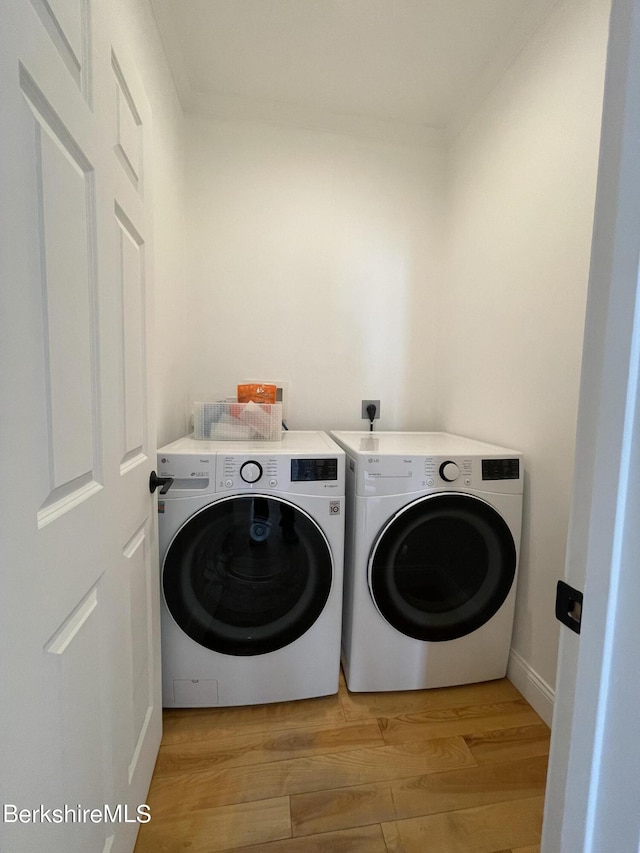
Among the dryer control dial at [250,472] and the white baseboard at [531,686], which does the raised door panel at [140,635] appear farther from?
the white baseboard at [531,686]

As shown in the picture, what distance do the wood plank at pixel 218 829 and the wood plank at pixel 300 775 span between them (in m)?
0.02

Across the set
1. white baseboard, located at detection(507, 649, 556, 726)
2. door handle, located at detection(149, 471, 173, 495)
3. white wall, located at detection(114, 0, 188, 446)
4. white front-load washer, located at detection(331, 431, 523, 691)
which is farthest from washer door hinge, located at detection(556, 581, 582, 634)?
white wall, located at detection(114, 0, 188, 446)

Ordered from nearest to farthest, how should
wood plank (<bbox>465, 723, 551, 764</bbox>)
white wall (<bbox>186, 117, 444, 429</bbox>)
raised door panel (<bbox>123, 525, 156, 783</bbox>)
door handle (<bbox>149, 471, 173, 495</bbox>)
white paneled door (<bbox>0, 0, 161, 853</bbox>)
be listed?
1. white paneled door (<bbox>0, 0, 161, 853</bbox>)
2. raised door panel (<bbox>123, 525, 156, 783</bbox>)
3. door handle (<bbox>149, 471, 173, 495</bbox>)
4. wood plank (<bbox>465, 723, 551, 764</bbox>)
5. white wall (<bbox>186, 117, 444, 429</bbox>)

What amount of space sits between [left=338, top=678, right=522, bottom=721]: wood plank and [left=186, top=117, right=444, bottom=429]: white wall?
1.23m

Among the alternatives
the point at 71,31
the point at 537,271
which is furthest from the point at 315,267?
the point at 71,31

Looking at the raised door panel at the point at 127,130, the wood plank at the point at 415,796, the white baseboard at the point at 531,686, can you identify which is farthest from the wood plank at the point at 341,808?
the raised door panel at the point at 127,130

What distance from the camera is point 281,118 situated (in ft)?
5.74

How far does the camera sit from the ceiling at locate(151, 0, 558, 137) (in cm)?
129

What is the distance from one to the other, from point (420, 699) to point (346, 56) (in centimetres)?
261

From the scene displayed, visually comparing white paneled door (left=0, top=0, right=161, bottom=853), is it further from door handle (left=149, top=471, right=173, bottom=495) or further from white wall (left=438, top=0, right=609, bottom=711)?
white wall (left=438, top=0, right=609, bottom=711)

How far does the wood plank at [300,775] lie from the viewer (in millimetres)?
972

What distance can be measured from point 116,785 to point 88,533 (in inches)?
22.6

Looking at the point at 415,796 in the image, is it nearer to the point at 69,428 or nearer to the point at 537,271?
the point at 69,428

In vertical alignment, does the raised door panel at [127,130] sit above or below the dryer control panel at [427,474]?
above
